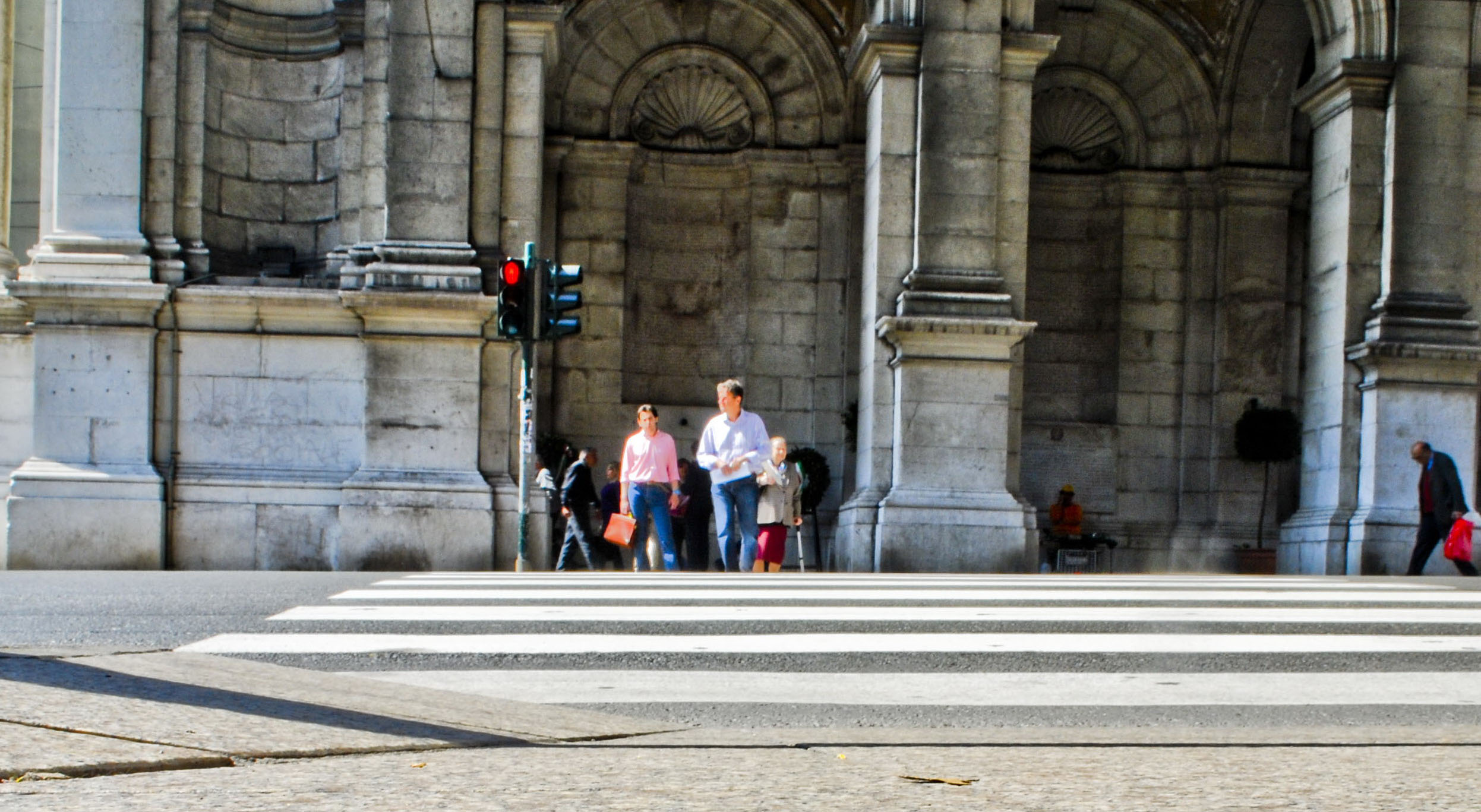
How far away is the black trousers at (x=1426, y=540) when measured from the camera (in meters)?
16.4

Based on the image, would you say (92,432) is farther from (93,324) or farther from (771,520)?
(771,520)

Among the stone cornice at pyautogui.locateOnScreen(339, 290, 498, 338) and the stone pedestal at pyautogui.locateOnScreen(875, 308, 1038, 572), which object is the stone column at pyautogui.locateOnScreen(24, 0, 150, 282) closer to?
the stone cornice at pyautogui.locateOnScreen(339, 290, 498, 338)

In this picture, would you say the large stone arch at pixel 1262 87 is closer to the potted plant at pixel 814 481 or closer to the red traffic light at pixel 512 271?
the potted plant at pixel 814 481

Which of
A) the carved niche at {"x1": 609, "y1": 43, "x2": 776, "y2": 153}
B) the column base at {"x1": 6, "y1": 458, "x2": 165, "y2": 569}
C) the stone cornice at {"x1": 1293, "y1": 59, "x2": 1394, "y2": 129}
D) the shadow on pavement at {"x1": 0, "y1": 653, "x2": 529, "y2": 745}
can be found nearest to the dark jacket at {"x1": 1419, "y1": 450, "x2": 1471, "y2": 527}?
the stone cornice at {"x1": 1293, "y1": 59, "x2": 1394, "y2": 129}

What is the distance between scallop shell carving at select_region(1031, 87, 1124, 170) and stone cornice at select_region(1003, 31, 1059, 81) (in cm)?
503

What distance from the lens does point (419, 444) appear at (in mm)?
16594

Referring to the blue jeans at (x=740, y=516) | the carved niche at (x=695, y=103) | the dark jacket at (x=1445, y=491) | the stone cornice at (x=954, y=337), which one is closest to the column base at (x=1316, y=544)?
the dark jacket at (x=1445, y=491)

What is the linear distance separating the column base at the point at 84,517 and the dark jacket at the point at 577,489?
160 inches

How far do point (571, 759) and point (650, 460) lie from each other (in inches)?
385

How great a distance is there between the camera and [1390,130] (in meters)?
18.7

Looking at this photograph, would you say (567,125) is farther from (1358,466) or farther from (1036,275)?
(1358,466)

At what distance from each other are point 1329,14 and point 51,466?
47.8 feet

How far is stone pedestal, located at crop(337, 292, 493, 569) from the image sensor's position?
1630 centimetres

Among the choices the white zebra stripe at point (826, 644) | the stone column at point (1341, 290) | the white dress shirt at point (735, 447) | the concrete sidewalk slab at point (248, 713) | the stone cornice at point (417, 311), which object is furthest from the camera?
the stone column at point (1341, 290)
